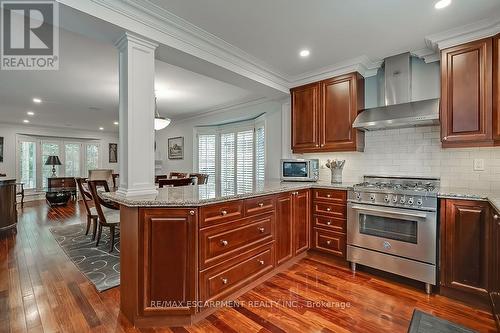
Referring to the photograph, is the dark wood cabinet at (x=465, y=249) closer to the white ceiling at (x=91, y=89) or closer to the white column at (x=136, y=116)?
the white column at (x=136, y=116)

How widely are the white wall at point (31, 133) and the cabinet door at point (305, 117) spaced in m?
8.40

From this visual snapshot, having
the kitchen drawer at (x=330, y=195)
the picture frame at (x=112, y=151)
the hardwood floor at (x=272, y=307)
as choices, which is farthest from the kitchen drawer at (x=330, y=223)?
the picture frame at (x=112, y=151)

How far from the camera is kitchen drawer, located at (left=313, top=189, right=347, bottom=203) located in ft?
9.27

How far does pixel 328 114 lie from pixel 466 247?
2019 mm

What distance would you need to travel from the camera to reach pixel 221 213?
1948 mm

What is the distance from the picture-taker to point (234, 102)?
4.99 meters

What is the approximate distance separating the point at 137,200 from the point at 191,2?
62.9 inches

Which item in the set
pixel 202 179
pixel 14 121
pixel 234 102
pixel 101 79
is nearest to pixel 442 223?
pixel 202 179

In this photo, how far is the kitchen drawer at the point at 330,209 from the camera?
283cm

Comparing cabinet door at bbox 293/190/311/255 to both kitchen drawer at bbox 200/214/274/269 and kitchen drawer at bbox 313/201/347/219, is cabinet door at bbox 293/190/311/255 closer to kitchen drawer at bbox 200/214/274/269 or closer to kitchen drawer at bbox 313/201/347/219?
kitchen drawer at bbox 313/201/347/219

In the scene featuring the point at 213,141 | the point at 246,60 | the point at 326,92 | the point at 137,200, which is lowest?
the point at 137,200

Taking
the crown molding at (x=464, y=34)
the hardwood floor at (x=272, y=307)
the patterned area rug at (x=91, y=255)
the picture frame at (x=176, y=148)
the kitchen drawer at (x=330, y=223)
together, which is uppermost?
the crown molding at (x=464, y=34)

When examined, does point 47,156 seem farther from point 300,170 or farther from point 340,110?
point 340,110

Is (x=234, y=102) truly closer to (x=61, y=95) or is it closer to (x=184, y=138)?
(x=184, y=138)
